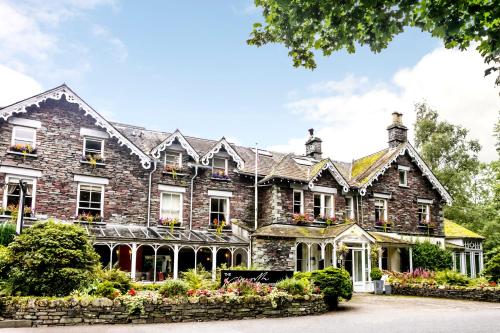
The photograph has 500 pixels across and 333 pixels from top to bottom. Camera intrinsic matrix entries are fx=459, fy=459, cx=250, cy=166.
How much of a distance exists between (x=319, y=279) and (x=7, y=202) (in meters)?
14.5

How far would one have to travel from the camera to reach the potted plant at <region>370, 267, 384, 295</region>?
2441cm

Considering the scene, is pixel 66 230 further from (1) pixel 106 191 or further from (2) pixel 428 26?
(2) pixel 428 26

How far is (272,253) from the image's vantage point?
79.4 ft

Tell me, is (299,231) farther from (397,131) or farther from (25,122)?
(25,122)

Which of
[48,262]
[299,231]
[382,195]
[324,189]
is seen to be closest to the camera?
[48,262]

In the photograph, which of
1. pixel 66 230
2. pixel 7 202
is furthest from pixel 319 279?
pixel 7 202

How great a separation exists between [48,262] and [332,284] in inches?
371

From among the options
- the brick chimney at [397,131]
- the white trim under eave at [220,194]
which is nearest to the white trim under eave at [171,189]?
the white trim under eave at [220,194]

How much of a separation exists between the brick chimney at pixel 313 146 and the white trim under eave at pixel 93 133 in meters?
15.3

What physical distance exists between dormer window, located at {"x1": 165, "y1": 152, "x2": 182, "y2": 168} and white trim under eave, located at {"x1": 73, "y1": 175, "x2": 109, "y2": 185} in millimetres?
3538

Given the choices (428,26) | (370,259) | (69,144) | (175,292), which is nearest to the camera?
(428,26)

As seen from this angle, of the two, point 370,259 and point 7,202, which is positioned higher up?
point 7,202

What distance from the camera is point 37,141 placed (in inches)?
862

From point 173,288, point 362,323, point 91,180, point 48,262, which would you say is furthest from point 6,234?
point 362,323
